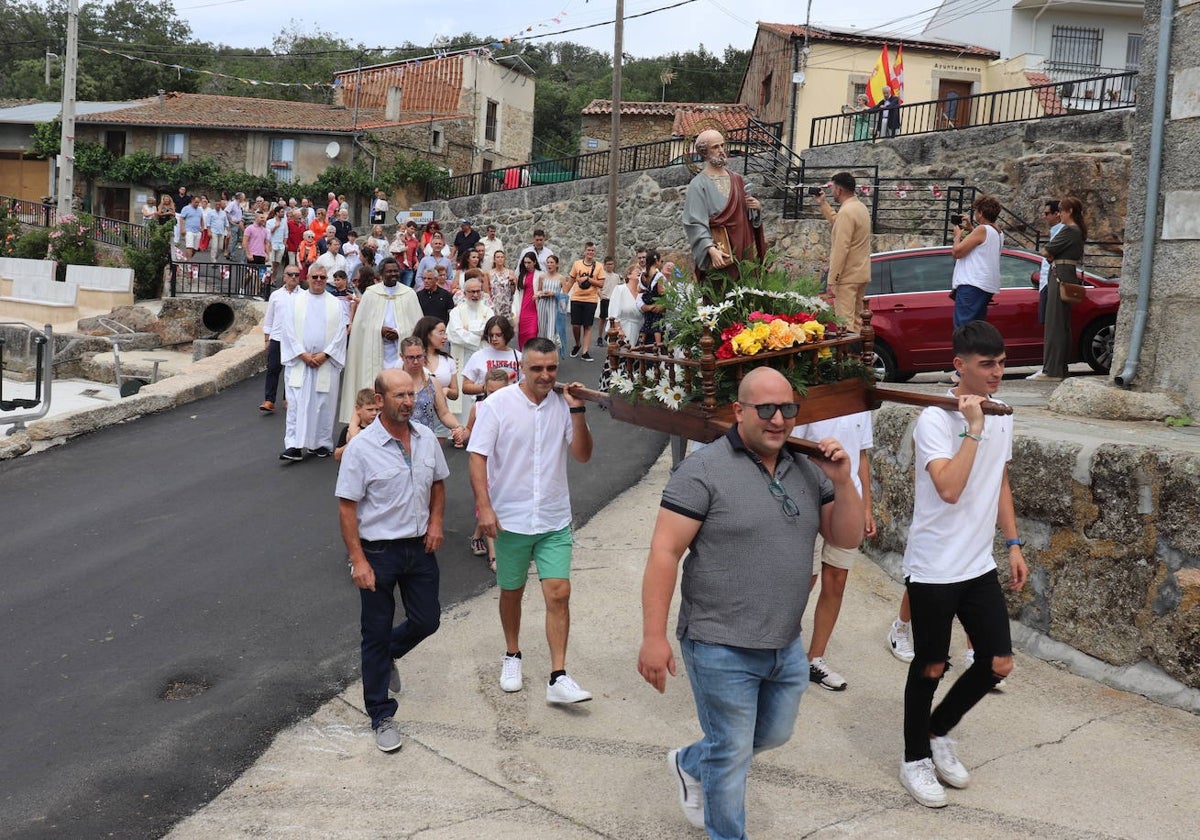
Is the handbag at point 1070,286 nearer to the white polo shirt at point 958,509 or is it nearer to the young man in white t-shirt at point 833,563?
the young man in white t-shirt at point 833,563

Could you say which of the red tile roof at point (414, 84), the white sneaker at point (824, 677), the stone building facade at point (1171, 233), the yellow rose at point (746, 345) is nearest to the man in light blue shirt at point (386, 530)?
the yellow rose at point (746, 345)

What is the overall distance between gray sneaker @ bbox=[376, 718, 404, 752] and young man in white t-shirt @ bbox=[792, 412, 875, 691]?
84.4 inches

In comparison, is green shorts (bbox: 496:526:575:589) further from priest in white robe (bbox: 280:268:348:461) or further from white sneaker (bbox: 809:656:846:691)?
priest in white robe (bbox: 280:268:348:461)

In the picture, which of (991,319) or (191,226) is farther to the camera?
(191,226)

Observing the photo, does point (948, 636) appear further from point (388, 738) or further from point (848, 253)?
point (848, 253)

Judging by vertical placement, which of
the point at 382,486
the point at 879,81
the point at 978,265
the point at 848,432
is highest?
the point at 879,81

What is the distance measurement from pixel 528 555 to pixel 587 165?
27134 millimetres

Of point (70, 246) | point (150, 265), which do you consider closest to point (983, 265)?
point (150, 265)

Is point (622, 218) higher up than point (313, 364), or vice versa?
point (622, 218)

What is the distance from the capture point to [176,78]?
58562 mm

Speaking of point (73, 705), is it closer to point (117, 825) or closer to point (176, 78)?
point (117, 825)

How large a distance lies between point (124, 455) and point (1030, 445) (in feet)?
29.7

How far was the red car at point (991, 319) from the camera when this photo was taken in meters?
12.1

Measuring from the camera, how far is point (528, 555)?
5.96 metres
